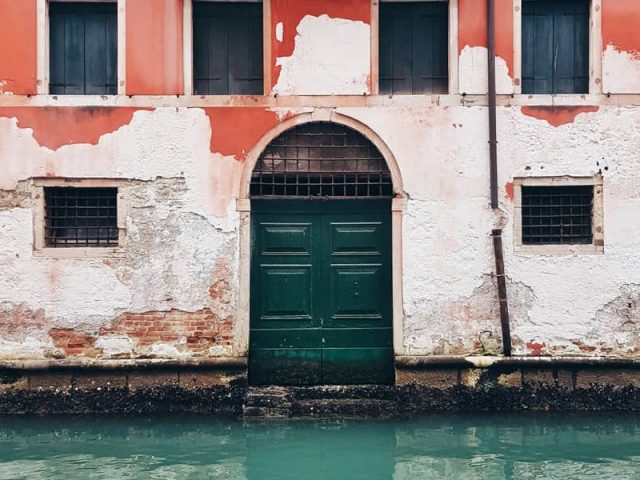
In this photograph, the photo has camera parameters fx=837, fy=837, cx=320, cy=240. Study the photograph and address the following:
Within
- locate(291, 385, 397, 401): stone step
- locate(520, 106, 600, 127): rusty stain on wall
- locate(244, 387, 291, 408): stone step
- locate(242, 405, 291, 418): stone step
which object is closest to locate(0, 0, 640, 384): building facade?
locate(520, 106, 600, 127): rusty stain on wall

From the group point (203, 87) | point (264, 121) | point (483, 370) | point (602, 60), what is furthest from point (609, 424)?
point (203, 87)

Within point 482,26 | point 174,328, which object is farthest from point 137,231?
point 482,26

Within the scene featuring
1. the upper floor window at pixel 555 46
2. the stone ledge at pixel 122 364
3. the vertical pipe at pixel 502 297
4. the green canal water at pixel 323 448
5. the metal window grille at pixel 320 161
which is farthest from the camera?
the upper floor window at pixel 555 46

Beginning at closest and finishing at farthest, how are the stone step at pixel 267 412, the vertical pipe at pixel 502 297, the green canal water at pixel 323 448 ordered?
the green canal water at pixel 323 448
the stone step at pixel 267 412
the vertical pipe at pixel 502 297

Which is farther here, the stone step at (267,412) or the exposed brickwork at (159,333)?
the exposed brickwork at (159,333)

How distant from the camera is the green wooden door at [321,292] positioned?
29.2 feet

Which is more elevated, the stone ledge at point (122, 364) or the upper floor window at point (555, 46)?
the upper floor window at point (555, 46)

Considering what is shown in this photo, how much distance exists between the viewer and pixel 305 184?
885cm

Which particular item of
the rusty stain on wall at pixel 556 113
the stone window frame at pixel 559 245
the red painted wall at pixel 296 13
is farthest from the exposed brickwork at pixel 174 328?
the rusty stain on wall at pixel 556 113

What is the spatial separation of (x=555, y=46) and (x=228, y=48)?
11.5 ft

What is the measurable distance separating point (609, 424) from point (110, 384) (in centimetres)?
496

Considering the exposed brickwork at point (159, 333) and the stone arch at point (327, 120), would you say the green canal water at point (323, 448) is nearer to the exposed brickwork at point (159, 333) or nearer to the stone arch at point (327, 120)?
the exposed brickwork at point (159, 333)

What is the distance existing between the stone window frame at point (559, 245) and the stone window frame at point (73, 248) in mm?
4098

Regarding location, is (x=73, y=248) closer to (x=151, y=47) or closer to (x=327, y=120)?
(x=151, y=47)
